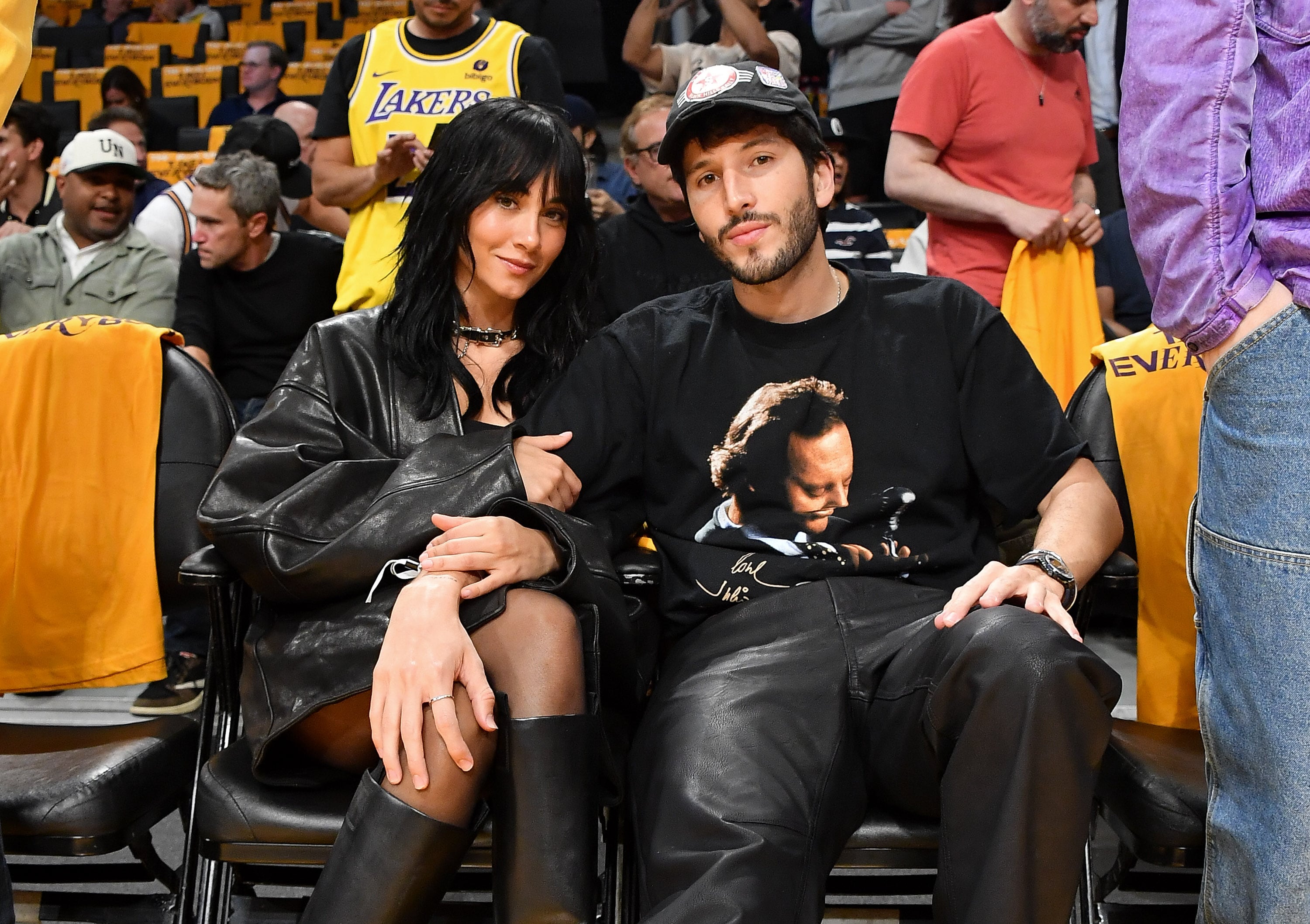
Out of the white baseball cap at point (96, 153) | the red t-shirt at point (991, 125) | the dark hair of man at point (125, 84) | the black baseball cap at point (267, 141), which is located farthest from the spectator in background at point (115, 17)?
the red t-shirt at point (991, 125)

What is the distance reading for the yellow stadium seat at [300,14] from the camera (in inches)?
380

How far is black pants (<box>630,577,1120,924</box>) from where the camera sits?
1.41 meters

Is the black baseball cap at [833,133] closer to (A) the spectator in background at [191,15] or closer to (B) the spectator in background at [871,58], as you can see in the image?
(B) the spectator in background at [871,58]

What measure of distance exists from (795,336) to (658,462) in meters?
0.30

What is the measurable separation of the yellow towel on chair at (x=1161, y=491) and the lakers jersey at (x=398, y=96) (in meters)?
1.74

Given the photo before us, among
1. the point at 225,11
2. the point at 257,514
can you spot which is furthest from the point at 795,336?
the point at 225,11

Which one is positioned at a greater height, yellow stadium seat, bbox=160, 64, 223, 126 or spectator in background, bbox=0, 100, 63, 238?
yellow stadium seat, bbox=160, 64, 223, 126

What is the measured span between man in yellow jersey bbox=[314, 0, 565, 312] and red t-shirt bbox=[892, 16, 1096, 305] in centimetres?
97

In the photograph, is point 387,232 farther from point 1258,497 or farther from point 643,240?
point 1258,497

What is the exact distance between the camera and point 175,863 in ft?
8.05

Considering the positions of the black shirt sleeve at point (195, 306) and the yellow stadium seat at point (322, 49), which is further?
the yellow stadium seat at point (322, 49)

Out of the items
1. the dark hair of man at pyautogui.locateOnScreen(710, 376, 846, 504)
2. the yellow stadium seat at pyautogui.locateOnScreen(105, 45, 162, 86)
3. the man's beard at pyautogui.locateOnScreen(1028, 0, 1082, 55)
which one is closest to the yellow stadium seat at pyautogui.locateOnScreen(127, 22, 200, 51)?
the yellow stadium seat at pyautogui.locateOnScreen(105, 45, 162, 86)

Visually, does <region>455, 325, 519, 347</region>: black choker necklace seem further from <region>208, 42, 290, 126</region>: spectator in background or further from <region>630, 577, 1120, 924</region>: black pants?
<region>208, 42, 290, 126</region>: spectator in background

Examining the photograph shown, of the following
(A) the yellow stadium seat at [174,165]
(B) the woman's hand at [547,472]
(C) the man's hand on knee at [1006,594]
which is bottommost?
(C) the man's hand on knee at [1006,594]
